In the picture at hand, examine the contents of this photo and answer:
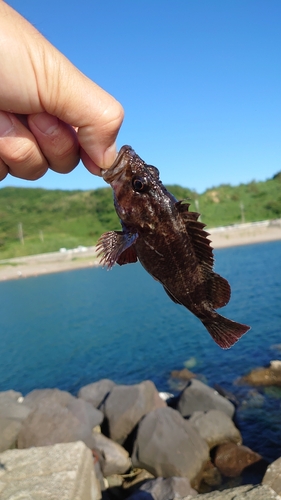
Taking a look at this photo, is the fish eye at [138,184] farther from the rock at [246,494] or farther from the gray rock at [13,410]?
the gray rock at [13,410]

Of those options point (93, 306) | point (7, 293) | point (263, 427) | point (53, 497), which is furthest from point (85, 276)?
point (53, 497)

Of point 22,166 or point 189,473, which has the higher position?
point 22,166

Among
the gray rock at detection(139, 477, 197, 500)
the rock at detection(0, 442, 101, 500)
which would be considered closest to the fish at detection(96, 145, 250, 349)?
the rock at detection(0, 442, 101, 500)

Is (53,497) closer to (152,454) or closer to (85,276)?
(152,454)

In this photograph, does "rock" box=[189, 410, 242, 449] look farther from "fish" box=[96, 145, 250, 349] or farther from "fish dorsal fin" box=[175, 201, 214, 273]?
"fish dorsal fin" box=[175, 201, 214, 273]

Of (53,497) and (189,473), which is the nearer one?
(53,497)
